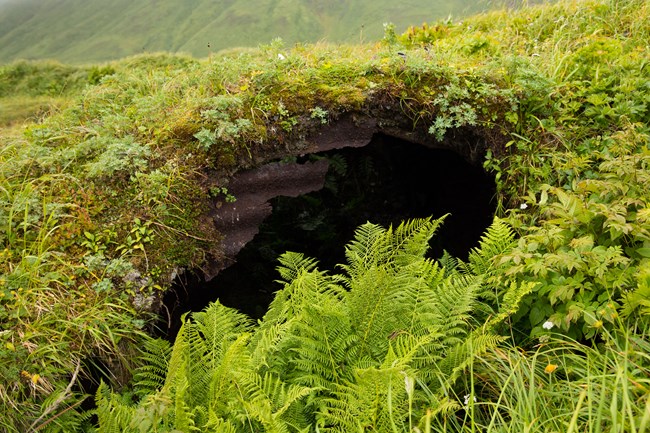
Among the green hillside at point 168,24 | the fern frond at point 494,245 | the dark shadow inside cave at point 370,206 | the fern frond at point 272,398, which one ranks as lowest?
the green hillside at point 168,24

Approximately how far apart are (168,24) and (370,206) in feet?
452

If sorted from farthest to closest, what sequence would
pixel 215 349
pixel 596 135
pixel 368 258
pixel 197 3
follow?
pixel 197 3 < pixel 596 135 < pixel 368 258 < pixel 215 349

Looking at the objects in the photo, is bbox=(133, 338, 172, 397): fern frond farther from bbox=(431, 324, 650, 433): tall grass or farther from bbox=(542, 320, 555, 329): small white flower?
bbox=(542, 320, 555, 329): small white flower

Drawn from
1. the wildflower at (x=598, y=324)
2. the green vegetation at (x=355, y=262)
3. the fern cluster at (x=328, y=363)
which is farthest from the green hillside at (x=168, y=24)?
the wildflower at (x=598, y=324)

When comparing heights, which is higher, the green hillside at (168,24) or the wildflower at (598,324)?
the wildflower at (598,324)

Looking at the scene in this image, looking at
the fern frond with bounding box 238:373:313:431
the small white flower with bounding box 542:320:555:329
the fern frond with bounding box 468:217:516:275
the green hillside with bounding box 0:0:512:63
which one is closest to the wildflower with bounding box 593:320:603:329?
the small white flower with bounding box 542:320:555:329

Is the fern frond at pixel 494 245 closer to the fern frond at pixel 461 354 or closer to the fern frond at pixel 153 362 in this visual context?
the fern frond at pixel 461 354

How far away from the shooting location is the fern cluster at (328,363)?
2.10m

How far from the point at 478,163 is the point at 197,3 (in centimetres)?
14585

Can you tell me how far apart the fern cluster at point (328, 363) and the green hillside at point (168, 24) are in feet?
331

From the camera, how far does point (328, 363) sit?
253cm

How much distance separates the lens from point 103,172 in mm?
3621

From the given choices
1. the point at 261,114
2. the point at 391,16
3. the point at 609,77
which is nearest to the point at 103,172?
the point at 261,114

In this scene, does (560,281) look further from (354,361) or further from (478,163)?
(478,163)
